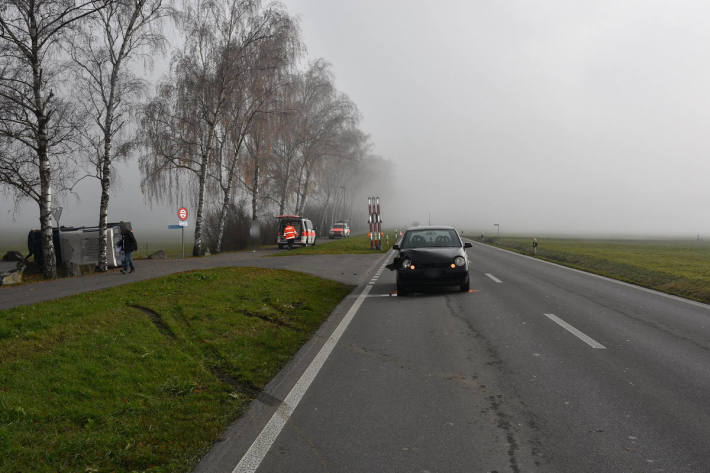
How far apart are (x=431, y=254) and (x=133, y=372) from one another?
7128 millimetres

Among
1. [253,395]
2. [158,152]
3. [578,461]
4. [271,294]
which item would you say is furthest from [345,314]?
[158,152]

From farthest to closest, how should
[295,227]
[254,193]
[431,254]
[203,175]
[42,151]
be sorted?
1. [295,227]
2. [254,193]
3. [203,175]
4. [42,151]
5. [431,254]

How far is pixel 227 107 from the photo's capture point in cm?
2566

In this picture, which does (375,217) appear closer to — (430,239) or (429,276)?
(430,239)

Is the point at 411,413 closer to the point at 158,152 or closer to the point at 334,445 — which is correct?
the point at 334,445

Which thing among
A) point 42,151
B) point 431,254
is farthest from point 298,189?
point 431,254

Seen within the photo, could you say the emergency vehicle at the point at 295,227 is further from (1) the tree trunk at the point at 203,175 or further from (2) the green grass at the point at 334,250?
(1) the tree trunk at the point at 203,175

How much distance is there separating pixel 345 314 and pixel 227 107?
19.9m

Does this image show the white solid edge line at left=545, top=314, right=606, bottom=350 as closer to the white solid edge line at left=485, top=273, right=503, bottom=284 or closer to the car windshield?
the car windshield

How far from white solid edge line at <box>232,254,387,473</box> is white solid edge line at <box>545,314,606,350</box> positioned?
3.33 meters

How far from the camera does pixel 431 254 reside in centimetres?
1097

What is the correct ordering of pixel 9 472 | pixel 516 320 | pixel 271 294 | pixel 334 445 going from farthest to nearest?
1. pixel 271 294
2. pixel 516 320
3. pixel 334 445
4. pixel 9 472

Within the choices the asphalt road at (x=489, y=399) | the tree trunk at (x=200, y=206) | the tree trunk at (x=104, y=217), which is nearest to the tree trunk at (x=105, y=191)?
the tree trunk at (x=104, y=217)

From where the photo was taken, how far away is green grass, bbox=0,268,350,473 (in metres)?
3.42
